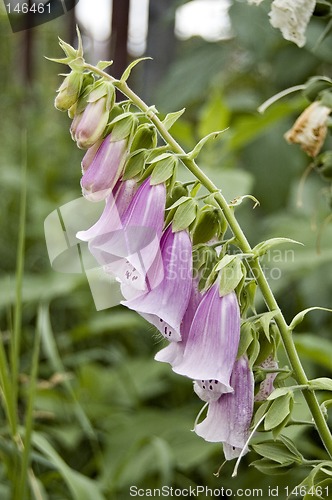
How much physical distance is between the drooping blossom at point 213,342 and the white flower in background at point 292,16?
8.3 inches

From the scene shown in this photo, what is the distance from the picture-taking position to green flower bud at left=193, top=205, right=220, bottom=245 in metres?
0.48

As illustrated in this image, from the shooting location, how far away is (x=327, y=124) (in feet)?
2.17

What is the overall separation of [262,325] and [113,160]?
132 millimetres

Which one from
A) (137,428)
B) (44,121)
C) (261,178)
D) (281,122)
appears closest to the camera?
(137,428)

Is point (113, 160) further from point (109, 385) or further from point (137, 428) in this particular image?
point (109, 385)

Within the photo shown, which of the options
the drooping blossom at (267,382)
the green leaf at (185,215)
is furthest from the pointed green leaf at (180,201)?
the drooping blossom at (267,382)

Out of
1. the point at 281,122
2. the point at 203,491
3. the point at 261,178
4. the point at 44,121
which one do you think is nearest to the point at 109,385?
the point at 203,491

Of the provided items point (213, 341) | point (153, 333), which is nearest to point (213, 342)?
point (213, 341)

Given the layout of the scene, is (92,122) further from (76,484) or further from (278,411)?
(76,484)

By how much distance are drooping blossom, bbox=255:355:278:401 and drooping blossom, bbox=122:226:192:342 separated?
64 mm

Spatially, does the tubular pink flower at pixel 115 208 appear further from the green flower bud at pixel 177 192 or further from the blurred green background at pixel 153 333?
the blurred green background at pixel 153 333

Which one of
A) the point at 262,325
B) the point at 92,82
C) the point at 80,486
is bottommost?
the point at 80,486

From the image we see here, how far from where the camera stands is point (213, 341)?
46 centimetres

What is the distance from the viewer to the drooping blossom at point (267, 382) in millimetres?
498
